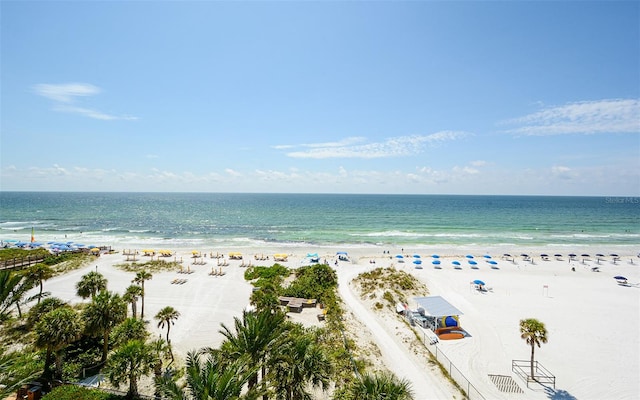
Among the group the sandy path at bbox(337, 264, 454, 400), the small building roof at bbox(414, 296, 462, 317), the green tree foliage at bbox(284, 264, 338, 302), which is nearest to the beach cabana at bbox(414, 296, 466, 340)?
the small building roof at bbox(414, 296, 462, 317)

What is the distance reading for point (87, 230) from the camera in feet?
253

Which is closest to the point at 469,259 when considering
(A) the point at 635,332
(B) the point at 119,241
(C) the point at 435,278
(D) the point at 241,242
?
(C) the point at 435,278

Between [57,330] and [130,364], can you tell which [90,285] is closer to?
[57,330]

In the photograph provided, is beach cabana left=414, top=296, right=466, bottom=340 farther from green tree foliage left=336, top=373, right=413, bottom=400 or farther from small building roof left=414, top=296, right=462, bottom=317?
green tree foliage left=336, top=373, right=413, bottom=400

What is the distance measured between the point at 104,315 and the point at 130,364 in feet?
17.0

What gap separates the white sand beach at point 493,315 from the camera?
61.9ft

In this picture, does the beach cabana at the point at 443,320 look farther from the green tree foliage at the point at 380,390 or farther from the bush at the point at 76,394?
the bush at the point at 76,394

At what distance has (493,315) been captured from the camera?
91.6 ft

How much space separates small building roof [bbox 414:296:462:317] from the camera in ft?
81.7

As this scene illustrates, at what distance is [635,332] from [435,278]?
59.5 ft

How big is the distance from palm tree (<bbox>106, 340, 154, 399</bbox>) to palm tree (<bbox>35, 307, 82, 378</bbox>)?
10.9ft

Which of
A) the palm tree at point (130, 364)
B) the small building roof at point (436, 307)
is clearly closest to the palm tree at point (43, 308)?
the palm tree at point (130, 364)

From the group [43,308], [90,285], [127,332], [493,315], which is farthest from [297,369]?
[493,315]

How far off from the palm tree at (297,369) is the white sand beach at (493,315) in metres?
8.20
